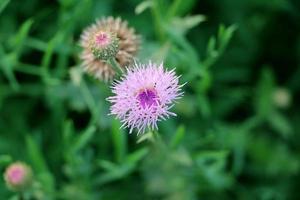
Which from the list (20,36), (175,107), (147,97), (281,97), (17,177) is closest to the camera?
(147,97)

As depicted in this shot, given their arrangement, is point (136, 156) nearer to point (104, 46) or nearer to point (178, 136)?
point (178, 136)

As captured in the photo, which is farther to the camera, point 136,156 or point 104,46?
point 136,156

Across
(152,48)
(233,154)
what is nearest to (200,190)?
(233,154)

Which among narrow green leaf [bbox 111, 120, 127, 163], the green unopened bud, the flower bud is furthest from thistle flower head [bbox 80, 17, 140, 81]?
the flower bud

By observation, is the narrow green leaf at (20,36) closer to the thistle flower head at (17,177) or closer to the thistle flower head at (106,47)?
the thistle flower head at (106,47)

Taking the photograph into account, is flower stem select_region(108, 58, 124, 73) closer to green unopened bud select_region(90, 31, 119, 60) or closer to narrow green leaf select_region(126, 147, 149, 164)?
green unopened bud select_region(90, 31, 119, 60)

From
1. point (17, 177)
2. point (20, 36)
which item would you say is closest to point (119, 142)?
point (17, 177)
